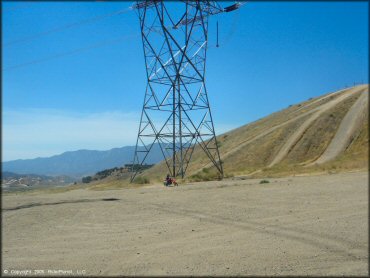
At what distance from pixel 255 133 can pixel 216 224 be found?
58338 mm

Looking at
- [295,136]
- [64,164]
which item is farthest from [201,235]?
[295,136]

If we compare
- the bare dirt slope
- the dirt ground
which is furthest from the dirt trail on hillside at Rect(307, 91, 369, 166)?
the dirt ground

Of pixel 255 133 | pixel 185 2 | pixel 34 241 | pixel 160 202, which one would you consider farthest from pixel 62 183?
pixel 255 133

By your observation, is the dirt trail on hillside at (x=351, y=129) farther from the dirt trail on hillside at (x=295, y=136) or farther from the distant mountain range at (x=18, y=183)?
the dirt trail on hillside at (x=295, y=136)

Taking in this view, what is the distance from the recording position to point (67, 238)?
579 inches

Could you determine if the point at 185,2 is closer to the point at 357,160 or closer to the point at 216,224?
the point at 216,224

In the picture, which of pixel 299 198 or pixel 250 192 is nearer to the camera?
pixel 299 198

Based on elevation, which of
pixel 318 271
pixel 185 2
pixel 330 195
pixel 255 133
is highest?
pixel 185 2

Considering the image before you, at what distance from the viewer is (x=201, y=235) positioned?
14.4m

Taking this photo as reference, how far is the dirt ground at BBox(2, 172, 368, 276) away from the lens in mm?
10539

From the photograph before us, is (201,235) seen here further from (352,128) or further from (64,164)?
(64,164)

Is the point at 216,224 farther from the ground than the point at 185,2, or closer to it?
closer to it

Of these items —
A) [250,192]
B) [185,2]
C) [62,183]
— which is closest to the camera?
[62,183]

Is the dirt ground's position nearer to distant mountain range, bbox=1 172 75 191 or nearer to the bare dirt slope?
the bare dirt slope
